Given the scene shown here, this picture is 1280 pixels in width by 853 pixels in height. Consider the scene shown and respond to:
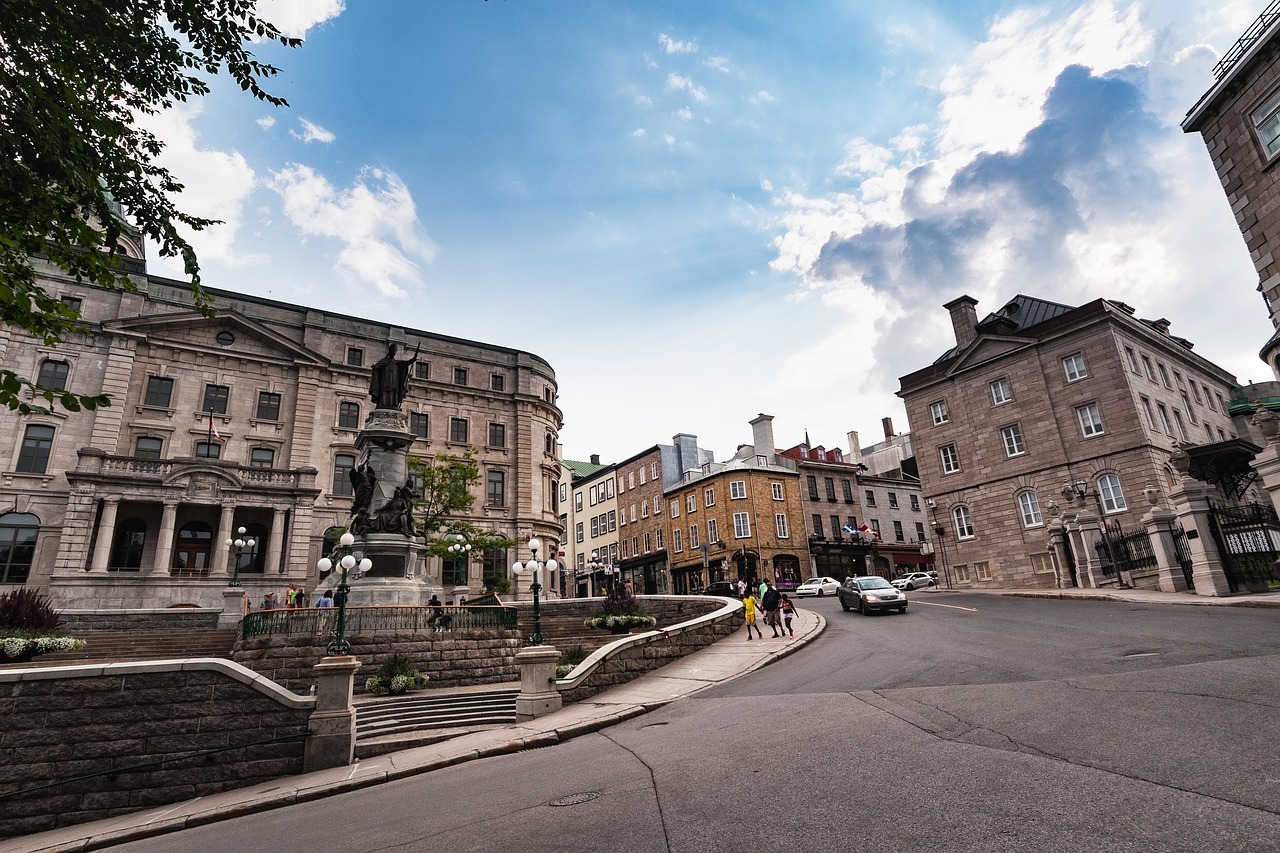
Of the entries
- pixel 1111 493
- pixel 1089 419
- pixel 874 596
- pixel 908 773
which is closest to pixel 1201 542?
pixel 874 596

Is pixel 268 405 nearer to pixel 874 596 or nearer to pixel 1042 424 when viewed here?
pixel 874 596

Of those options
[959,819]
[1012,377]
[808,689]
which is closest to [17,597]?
[808,689]

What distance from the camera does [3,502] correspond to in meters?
27.9

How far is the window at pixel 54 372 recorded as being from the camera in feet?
99.5

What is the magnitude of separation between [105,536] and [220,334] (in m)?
12.8

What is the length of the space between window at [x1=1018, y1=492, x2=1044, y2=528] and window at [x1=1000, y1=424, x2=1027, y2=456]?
228cm

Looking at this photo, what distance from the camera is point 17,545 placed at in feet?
90.9

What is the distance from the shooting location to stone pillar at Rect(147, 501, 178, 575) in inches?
1099

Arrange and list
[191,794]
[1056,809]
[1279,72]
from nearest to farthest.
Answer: [1056,809] → [191,794] → [1279,72]

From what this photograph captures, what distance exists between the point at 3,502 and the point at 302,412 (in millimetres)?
12872

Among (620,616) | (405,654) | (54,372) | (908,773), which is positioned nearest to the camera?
→ (908,773)

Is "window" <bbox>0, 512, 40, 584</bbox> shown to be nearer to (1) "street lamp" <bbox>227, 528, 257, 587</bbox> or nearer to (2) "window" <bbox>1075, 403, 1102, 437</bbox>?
(1) "street lamp" <bbox>227, 528, 257, 587</bbox>

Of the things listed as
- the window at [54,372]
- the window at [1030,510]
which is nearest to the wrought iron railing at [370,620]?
the window at [54,372]

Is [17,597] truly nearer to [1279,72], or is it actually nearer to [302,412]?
[302,412]
